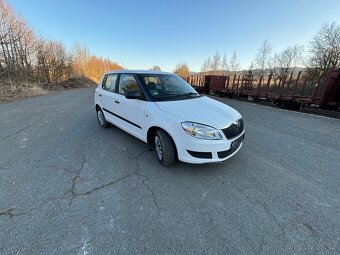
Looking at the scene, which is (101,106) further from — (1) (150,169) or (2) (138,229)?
(2) (138,229)

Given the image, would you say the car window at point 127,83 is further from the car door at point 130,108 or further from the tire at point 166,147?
the tire at point 166,147

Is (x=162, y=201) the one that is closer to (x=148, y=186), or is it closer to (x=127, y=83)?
(x=148, y=186)

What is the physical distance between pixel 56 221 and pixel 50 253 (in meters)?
0.45

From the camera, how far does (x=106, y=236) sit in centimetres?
201

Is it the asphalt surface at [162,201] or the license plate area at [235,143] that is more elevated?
the license plate area at [235,143]

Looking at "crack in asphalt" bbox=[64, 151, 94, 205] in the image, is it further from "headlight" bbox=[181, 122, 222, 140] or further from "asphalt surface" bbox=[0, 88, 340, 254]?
"headlight" bbox=[181, 122, 222, 140]

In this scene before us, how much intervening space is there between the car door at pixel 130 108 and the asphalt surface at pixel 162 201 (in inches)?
20.3

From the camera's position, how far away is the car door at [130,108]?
3.74 metres

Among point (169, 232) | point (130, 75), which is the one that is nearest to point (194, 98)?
point (130, 75)

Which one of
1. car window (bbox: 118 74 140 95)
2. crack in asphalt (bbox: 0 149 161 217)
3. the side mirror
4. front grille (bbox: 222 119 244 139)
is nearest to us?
crack in asphalt (bbox: 0 149 161 217)

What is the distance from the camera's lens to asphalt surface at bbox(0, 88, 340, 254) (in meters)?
1.95

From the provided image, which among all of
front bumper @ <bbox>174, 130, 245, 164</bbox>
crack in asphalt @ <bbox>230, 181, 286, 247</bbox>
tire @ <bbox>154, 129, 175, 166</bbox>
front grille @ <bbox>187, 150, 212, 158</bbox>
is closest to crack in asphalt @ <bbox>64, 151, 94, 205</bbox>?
tire @ <bbox>154, 129, 175, 166</bbox>

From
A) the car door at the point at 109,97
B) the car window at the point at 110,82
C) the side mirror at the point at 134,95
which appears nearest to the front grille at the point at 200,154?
the side mirror at the point at 134,95

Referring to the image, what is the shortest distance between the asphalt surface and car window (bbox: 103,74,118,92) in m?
1.58
